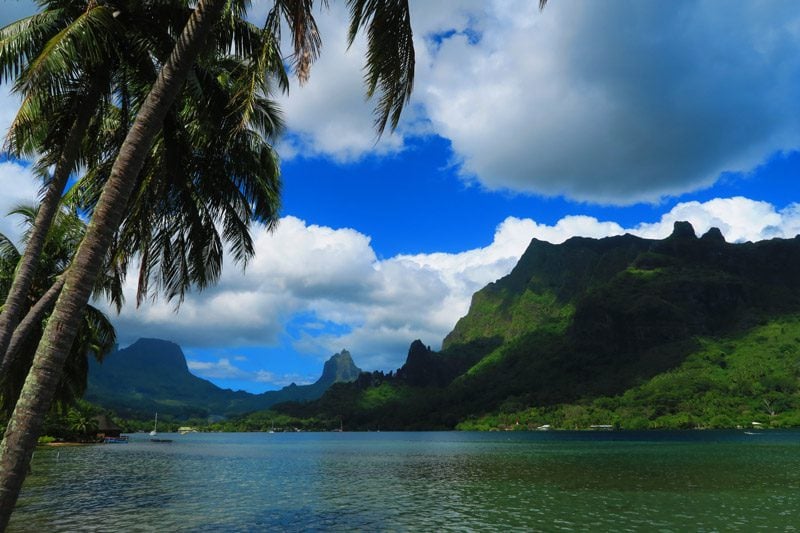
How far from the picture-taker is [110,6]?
12352mm

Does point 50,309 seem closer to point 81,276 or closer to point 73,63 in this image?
point 73,63

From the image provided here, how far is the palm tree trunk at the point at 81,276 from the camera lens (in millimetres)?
6848


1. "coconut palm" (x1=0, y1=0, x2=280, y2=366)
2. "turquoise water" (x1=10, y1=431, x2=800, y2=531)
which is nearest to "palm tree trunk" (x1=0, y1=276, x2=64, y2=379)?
"coconut palm" (x1=0, y1=0, x2=280, y2=366)

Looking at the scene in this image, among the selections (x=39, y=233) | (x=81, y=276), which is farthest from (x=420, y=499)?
(x=81, y=276)

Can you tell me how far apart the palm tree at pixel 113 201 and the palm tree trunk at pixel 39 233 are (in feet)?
13.8

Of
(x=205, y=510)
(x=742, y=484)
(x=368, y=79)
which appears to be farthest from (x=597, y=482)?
(x=368, y=79)

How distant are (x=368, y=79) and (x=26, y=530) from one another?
24148mm

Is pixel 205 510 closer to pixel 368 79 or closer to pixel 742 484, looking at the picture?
pixel 368 79

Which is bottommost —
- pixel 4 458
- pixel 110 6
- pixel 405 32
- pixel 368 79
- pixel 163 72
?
pixel 4 458

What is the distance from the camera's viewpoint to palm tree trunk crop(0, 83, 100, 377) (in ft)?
36.5

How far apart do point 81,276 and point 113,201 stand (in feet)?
4.13

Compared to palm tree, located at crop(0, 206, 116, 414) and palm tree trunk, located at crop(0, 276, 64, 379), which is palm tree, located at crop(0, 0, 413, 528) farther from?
palm tree, located at crop(0, 206, 116, 414)

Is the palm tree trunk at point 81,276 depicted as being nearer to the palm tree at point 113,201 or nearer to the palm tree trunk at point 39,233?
the palm tree at point 113,201

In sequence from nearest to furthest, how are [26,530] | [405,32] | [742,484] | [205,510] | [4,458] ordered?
[4,458], [405,32], [26,530], [205,510], [742,484]
